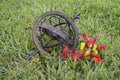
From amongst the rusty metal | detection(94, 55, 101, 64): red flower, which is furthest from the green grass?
the rusty metal

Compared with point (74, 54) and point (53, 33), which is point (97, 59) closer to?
point (74, 54)

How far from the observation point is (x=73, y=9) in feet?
14.8

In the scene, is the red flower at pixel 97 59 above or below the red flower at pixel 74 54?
below

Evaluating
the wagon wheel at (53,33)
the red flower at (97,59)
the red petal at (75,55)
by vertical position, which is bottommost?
the red flower at (97,59)

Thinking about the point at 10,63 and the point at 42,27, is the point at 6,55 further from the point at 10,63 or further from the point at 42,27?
the point at 42,27

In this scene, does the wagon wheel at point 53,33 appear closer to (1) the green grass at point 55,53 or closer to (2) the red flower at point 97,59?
(1) the green grass at point 55,53

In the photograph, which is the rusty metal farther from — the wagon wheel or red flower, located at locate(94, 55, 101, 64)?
red flower, located at locate(94, 55, 101, 64)

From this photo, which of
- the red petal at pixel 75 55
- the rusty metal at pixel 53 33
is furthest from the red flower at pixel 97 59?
the rusty metal at pixel 53 33

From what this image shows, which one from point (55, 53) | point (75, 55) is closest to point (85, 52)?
point (75, 55)

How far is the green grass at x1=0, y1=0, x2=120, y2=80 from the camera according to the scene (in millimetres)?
3000

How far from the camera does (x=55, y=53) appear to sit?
330 cm

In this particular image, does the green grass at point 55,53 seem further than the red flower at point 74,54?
No

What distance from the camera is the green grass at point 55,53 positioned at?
9.84 ft

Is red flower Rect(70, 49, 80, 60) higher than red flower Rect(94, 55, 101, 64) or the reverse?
higher
